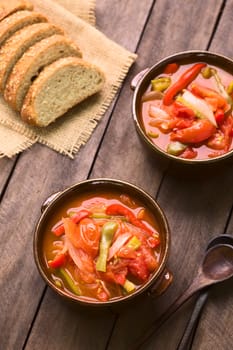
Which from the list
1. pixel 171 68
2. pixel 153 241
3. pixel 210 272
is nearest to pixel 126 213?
pixel 153 241

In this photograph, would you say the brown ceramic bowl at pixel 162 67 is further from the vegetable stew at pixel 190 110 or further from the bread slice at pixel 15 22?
the bread slice at pixel 15 22

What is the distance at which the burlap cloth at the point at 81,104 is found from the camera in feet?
9.52

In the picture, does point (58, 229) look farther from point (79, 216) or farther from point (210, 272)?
point (210, 272)

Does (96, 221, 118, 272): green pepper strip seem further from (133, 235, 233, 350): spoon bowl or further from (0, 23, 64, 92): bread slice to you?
(0, 23, 64, 92): bread slice

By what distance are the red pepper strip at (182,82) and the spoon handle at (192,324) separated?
0.72 meters

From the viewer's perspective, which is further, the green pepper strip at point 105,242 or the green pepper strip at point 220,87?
the green pepper strip at point 220,87

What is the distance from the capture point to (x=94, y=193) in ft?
8.67

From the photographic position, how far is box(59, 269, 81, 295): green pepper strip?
2.51m

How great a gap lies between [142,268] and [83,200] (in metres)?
0.34

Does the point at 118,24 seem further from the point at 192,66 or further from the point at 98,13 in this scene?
the point at 192,66

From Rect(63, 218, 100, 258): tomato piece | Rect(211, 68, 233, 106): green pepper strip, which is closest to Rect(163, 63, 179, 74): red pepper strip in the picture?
Rect(211, 68, 233, 106): green pepper strip

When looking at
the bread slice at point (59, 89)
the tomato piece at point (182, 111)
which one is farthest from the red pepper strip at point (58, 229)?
the tomato piece at point (182, 111)

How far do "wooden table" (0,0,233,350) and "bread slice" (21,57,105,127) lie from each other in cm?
12

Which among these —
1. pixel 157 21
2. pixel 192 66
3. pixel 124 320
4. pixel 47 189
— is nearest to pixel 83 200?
pixel 47 189
